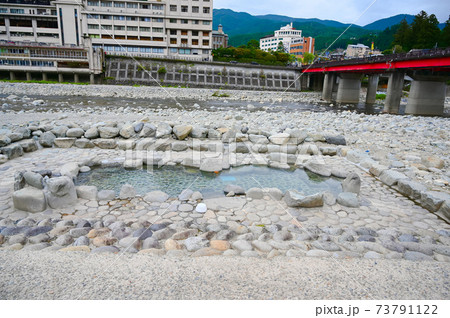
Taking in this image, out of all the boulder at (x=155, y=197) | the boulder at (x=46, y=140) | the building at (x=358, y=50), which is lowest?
the boulder at (x=155, y=197)

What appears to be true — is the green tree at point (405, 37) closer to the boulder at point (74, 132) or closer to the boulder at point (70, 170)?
the boulder at point (74, 132)

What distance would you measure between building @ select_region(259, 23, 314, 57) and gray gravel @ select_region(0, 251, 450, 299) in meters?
115

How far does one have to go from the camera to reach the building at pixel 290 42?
375 ft

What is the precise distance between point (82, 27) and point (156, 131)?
59.6 m

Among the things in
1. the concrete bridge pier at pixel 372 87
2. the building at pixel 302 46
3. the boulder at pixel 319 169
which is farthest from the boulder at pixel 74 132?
the building at pixel 302 46

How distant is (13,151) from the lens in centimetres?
718

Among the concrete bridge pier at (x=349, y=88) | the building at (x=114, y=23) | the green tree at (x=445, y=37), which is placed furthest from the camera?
the building at (x=114, y=23)

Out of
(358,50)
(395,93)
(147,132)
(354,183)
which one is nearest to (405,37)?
(358,50)

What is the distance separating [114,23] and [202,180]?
61.2m

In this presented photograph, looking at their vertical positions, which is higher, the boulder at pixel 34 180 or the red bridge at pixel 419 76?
the red bridge at pixel 419 76

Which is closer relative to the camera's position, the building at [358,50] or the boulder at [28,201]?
the boulder at [28,201]

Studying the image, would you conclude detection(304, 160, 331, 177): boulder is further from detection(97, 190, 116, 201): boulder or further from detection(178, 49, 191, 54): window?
detection(178, 49, 191, 54): window

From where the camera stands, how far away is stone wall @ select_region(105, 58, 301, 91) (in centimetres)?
4981

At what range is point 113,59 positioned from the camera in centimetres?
5122
